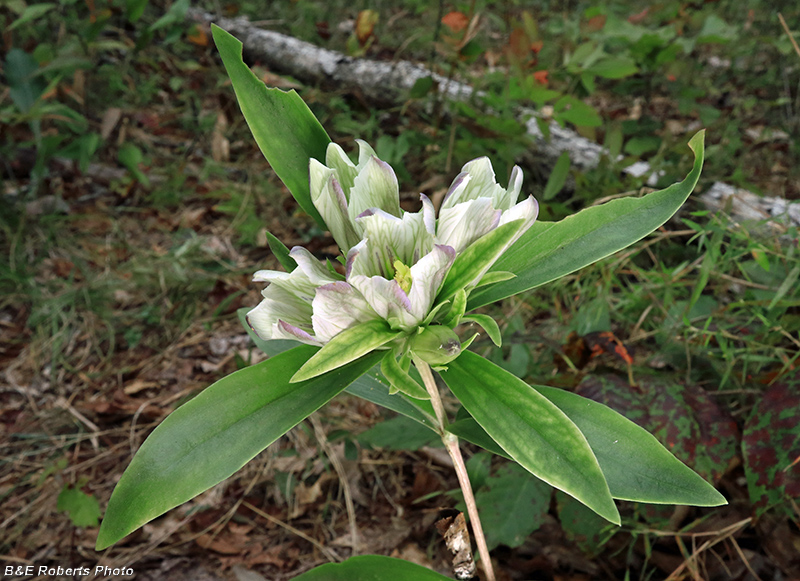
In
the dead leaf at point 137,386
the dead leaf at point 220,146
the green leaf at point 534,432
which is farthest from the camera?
the dead leaf at point 220,146

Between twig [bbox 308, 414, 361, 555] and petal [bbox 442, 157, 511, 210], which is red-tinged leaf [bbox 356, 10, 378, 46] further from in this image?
petal [bbox 442, 157, 511, 210]

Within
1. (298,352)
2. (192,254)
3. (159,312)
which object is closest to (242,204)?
(192,254)

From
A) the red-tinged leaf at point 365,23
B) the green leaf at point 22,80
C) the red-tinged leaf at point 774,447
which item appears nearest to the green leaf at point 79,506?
the red-tinged leaf at point 774,447

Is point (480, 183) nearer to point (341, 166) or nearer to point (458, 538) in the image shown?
point (341, 166)

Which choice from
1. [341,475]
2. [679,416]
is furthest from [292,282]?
[341,475]

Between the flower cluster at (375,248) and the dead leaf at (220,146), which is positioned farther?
the dead leaf at (220,146)

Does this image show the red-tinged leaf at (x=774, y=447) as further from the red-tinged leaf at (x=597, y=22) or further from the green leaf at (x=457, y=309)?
the red-tinged leaf at (x=597, y=22)

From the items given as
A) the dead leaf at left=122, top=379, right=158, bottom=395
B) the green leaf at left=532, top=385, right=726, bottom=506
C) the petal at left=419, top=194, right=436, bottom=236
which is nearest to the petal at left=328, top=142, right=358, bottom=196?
the petal at left=419, top=194, right=436, bottom=236
